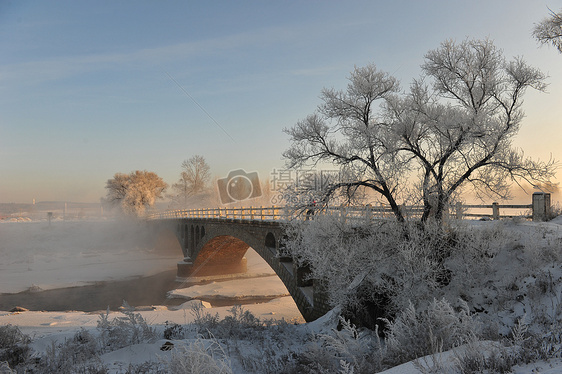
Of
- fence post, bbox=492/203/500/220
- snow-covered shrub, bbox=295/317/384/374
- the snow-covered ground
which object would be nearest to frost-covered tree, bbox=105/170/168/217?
the snow-covered ground

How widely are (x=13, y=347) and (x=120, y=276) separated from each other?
28.2 m

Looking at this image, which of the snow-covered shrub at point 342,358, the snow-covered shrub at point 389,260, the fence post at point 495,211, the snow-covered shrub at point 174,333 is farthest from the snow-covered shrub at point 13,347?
the fence post at point 495,211

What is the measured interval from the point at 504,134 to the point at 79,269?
130 feet

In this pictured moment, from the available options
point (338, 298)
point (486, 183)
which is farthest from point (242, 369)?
point (486, 183)

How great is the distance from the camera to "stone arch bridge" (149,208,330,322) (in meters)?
16.9

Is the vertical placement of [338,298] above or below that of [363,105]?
below

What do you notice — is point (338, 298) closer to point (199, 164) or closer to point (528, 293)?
point (528, 293)

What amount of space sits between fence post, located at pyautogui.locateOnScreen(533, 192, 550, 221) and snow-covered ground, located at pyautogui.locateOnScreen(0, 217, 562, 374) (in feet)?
1.67

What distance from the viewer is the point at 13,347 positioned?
8.45 meters

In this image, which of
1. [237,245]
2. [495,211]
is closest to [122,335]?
[495,211]

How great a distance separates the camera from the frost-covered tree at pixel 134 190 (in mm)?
60469

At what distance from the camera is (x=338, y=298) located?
11.5 meters

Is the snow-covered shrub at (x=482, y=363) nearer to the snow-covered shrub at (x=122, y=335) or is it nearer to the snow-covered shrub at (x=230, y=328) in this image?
the snow-covered shrub at (x=230, y=328)

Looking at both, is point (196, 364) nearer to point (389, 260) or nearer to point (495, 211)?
point (389, 260)
